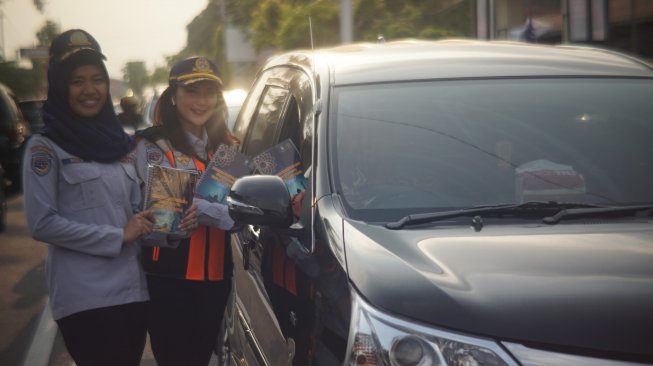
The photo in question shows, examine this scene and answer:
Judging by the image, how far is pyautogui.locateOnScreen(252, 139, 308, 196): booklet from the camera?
408 centimetres

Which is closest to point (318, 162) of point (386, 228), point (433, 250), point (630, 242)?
point (386, 228)

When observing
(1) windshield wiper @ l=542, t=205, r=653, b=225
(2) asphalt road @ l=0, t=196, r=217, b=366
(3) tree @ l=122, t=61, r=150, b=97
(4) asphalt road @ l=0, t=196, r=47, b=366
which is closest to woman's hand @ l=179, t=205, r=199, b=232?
(1) windshield wiper @ l=542, t=205, r=653, b=225

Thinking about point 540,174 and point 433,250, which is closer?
point 433,250

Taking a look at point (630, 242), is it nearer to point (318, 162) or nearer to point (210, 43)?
point (318, 162)

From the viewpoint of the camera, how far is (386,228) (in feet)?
11.0

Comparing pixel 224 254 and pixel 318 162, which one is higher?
pixel 318 162

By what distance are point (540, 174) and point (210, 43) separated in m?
113

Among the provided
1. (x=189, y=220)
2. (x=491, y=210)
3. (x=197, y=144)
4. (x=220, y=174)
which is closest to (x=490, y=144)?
(x=491, y=210)

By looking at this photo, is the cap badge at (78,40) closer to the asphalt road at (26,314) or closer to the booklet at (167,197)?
the booklet at (167,197)

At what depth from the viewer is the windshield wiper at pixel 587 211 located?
3.41m

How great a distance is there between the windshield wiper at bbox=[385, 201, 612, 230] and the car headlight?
65cm

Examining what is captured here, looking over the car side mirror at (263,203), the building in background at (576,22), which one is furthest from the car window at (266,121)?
the building in background at (576,22)

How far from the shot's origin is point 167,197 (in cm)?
419

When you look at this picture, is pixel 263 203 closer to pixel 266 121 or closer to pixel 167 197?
pixel 167 197
